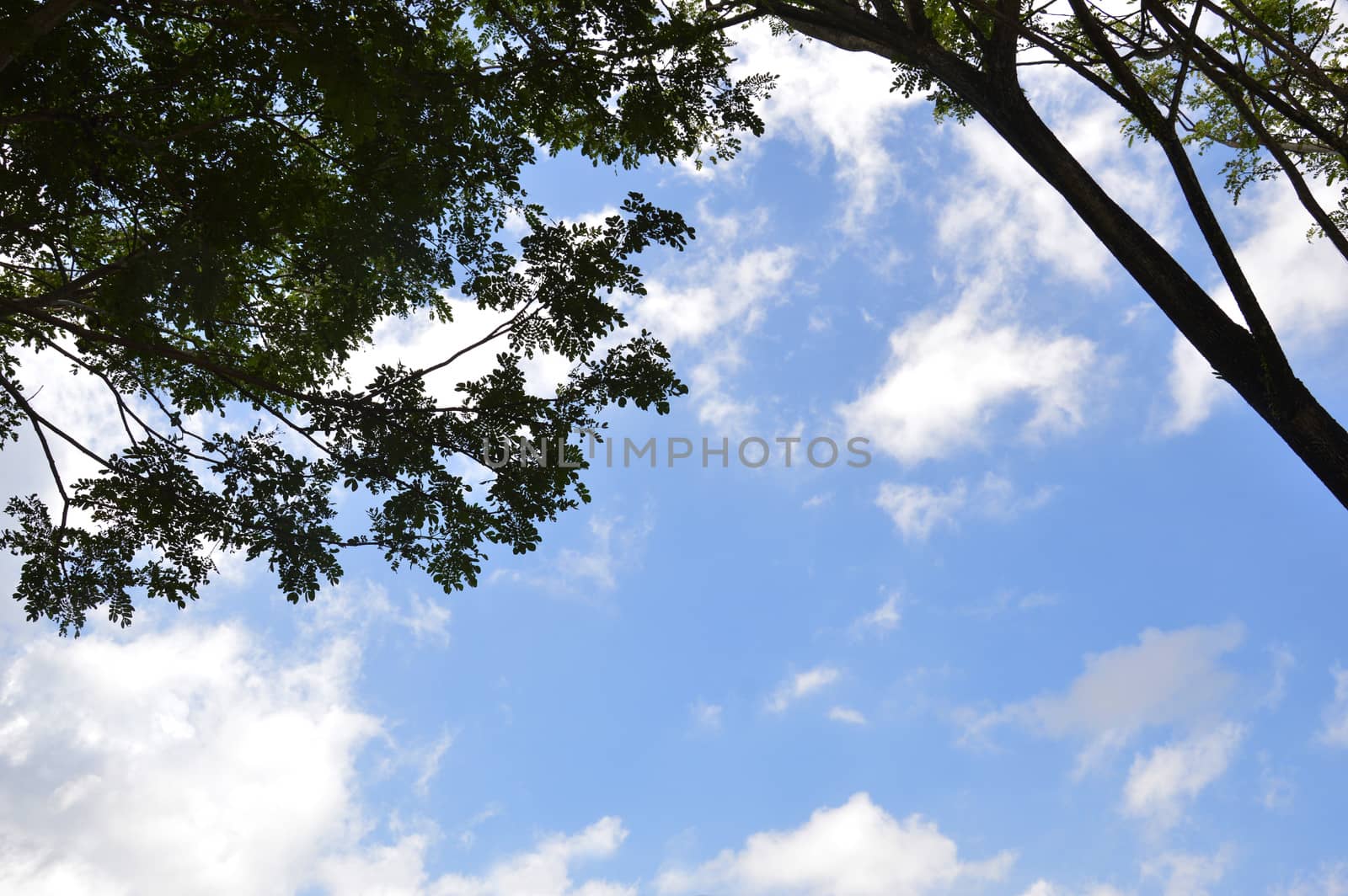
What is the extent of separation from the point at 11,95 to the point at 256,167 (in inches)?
64.8

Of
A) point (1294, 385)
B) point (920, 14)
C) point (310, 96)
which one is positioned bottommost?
point (1294, 385)

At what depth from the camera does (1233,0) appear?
4926mm

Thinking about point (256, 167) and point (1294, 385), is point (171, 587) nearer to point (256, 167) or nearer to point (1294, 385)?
point (256, 167)

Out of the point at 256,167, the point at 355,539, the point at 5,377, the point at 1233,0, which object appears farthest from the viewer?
the point at 5,377

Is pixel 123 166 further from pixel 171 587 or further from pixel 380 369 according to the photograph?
pixel 171 587

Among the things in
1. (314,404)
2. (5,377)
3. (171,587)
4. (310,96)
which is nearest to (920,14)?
(310,96)

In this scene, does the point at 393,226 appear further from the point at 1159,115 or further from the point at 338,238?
the point at 1159,115

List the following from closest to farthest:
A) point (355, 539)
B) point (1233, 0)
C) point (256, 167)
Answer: point (256, 167) → point (1233, 0) → point (355, 539)

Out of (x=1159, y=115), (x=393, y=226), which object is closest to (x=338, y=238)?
(x=393, y=226)

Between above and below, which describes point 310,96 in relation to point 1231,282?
above

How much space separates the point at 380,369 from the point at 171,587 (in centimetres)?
201

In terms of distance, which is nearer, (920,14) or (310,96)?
(310,96)

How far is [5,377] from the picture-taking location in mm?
5945

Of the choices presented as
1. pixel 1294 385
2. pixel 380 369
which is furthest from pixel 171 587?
pixel 1294 385
